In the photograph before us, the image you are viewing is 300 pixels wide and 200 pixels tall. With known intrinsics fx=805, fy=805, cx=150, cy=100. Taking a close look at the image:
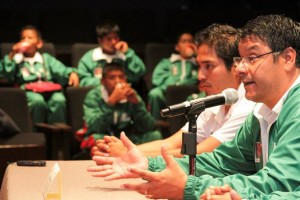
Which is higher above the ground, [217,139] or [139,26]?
[139,26]

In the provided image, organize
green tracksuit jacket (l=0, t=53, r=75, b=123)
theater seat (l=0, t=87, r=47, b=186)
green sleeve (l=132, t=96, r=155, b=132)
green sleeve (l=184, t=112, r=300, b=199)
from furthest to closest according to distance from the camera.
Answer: green tracksuit jacket (l=0, t=53, r=75, b=123) → green sleeve (l=132, t=96, r=155, b=132) → theater seat (l=0, t=87, r=47, b=186) → green sleeve (l=184, t=112, r=300, b=199)

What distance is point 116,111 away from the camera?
6.12 metres

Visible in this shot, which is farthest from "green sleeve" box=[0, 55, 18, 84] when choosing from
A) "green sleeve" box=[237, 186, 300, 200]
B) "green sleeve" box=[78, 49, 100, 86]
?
"green sleeve" box=[237, 186, 300, 200]

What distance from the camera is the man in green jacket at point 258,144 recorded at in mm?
2561

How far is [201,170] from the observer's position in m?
3.18

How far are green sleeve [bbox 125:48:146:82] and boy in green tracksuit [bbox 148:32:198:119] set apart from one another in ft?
0.42

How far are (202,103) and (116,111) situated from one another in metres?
3.42

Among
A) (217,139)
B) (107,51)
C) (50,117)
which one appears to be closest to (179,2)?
(107,51)

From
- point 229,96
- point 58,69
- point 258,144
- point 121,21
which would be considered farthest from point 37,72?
point 229,96

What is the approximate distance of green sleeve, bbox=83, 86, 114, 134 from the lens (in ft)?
19.7

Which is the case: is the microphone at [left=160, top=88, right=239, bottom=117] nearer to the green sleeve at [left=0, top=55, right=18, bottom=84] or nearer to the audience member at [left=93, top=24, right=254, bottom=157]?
the audience member at [left=93, top=24, right=254, bottom=157]

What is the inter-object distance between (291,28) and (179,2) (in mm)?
6529

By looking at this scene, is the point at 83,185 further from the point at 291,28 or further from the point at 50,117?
the point at 50,117

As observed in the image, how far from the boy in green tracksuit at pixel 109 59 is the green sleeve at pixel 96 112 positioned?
99cm
